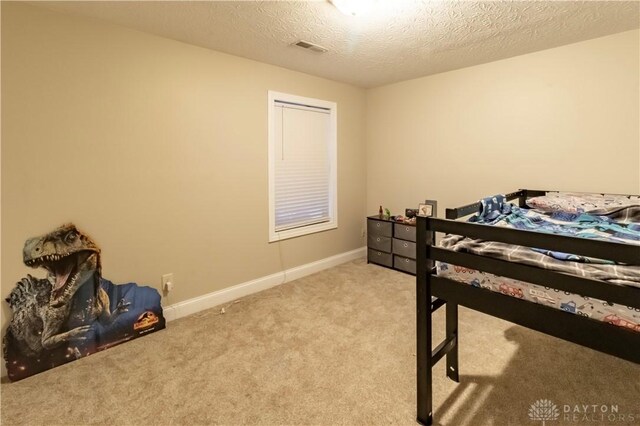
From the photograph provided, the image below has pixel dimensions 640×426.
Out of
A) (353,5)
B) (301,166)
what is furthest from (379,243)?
(353,5)

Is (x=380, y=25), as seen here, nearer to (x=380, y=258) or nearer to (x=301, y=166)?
(x=301, y=166)

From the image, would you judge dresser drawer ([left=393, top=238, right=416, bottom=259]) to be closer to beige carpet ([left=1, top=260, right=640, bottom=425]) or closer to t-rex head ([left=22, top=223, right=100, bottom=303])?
beige carpet ([left=1, top=260, right=640, bottom=425])

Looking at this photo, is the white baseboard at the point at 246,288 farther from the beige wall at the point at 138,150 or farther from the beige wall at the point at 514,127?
the beige wall at the point at 514,127

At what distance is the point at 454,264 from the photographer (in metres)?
1.37

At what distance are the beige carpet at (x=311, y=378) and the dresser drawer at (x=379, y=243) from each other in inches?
48.3

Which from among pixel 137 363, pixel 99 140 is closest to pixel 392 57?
pixel 99 140

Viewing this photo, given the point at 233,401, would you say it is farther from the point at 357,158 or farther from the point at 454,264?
the point at 357,158

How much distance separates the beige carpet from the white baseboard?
115 millimetres

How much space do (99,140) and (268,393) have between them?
1.95 meters

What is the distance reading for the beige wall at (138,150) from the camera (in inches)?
77.0

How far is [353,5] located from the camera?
1800 mm

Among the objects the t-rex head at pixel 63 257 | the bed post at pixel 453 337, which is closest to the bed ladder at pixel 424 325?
the bed post at pixel 453 337

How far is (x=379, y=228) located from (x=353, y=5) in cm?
244

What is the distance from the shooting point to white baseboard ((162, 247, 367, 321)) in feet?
8.69
